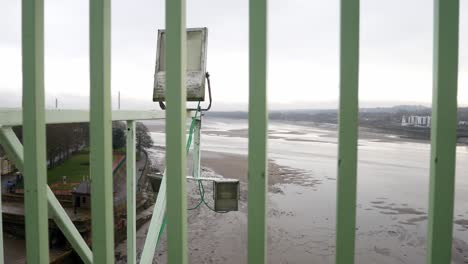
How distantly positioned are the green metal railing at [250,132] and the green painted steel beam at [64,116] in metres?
0.51

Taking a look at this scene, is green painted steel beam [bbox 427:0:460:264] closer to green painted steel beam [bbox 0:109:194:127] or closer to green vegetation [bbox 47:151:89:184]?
green painted steel beam [bbox 0:109:194:127]

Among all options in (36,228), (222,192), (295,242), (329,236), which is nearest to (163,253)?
(295,242)

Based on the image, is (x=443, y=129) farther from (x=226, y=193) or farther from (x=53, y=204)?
(x=226, y=193)

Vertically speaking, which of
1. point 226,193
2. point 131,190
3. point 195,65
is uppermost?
point 195,65

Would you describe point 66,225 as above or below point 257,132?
below

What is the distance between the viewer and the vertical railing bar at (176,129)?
104 centimetres

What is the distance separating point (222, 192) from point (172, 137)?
2.62 meters

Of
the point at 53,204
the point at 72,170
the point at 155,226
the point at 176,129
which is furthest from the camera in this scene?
the point at 72,170

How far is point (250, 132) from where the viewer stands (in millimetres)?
1020

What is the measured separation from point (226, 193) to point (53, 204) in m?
2.08

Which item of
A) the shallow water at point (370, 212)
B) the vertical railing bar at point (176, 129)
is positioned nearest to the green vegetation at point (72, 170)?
the shallow water at point (370, 212)

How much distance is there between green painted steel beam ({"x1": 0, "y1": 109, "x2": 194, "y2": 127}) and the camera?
1489 mm

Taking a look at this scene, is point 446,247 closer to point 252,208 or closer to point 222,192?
point 252,208

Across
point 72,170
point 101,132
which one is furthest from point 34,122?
point 72,170
